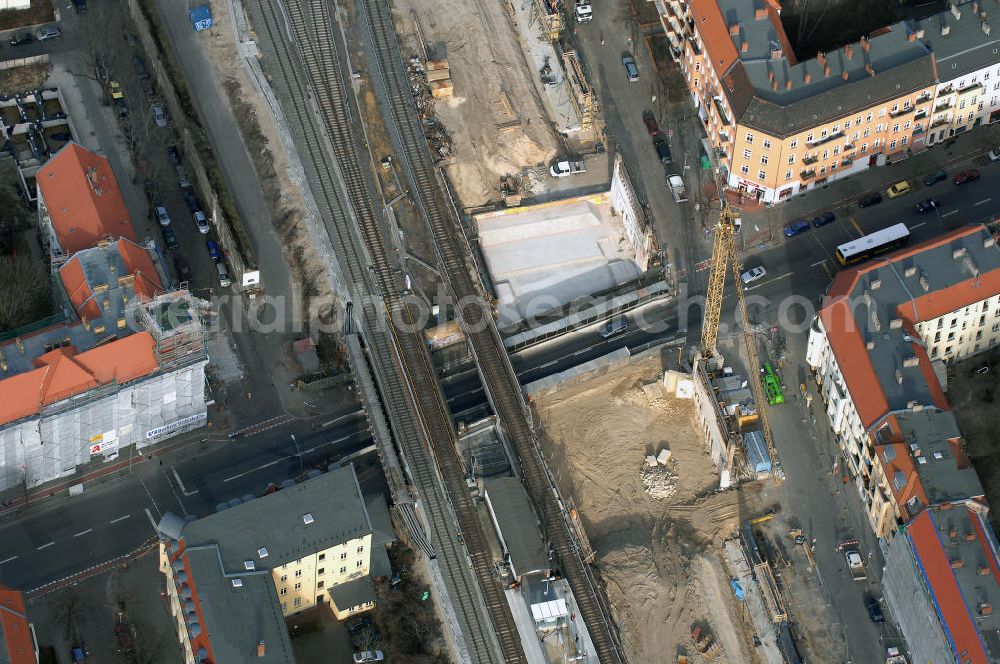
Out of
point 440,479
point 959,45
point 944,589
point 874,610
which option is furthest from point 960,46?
point 440,479

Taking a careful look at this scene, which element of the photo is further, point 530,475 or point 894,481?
point 530,475

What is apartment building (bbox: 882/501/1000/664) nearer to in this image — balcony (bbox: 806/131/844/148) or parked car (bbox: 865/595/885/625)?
parked car (bbox: 865/595/885/625)

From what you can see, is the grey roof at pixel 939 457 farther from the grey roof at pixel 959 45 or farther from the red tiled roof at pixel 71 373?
the red tiled roof at pixel 71 373

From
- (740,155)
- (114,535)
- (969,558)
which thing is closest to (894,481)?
(969,558)

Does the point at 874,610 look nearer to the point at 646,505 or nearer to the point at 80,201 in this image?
the point at 646,505

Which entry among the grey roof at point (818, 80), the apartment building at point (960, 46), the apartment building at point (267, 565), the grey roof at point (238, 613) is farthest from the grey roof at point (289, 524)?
the apartment building at point (960, 46)

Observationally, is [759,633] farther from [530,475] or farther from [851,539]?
[530,475]

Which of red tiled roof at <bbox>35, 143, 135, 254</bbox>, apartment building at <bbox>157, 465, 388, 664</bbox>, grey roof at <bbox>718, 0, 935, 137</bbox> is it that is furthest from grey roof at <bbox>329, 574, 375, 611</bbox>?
grey roof at <bbox>718, 0, 935, 137</bbox>
